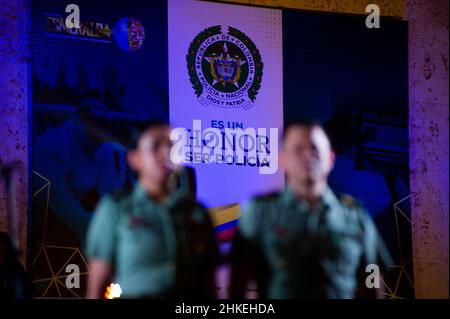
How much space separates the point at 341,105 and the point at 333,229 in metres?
1.05

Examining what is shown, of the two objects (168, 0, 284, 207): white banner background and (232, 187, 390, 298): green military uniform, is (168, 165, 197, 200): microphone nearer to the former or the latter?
(168, 0, 284, 207): white banner background

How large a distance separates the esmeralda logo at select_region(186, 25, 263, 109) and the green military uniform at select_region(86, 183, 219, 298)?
2.78ft

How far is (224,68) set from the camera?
16.1 ft

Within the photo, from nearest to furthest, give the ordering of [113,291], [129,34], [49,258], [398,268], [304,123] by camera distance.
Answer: [113,291]
[49,258]
[129,34]
[304,123]
[398,268]

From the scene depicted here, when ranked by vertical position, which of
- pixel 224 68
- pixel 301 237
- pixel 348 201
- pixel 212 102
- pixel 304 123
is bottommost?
pixel 301 237

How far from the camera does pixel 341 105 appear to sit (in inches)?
201

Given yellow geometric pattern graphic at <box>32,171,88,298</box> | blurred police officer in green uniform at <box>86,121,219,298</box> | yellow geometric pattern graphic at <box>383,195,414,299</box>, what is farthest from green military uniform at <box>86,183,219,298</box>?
yellow geometric pattern graphic at <box>383,195,414,299</box>

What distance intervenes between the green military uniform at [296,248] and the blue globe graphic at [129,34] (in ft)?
3.89

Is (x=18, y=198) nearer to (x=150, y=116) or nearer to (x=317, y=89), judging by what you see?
(x=150, y=116)

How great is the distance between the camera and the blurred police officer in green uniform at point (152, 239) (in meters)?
4.05

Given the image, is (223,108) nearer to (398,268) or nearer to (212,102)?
(212,102)

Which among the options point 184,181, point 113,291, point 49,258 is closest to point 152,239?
point 113,291

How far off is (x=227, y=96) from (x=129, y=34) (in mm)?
723

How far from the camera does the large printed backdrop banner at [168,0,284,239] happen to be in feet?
15.6
